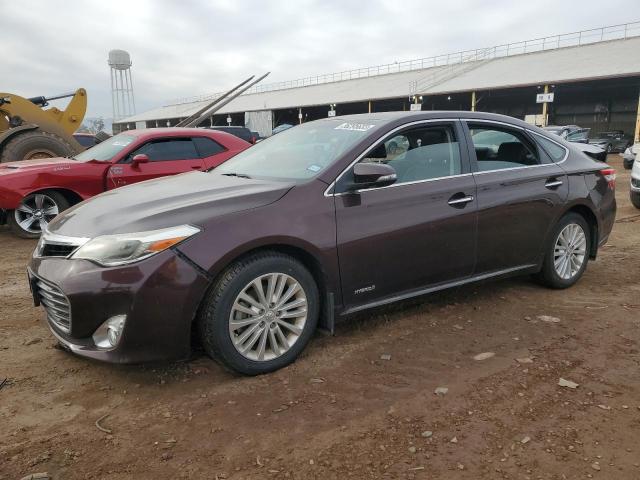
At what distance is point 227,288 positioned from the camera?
2.82 meters

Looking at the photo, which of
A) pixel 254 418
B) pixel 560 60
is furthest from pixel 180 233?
pixel 560 60

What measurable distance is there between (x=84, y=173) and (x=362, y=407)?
5.65 m

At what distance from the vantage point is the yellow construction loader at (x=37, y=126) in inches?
330

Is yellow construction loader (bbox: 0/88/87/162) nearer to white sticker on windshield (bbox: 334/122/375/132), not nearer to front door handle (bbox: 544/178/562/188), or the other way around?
white sticker on windshield (bbox: 334/122/375/132)

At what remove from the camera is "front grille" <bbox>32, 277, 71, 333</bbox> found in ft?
9.26

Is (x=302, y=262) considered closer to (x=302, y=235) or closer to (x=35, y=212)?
(x=302, y=235)

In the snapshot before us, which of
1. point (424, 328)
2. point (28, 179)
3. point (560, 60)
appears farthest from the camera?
point (560, 60)

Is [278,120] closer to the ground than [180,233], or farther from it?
farther from it

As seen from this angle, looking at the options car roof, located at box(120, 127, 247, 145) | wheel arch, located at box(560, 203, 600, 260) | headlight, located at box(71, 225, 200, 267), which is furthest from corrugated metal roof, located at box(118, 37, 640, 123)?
headlight, located at box(71, 225, 200, 267)

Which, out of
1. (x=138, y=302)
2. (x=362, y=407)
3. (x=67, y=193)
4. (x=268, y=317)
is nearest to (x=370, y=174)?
(x=268, y=317)

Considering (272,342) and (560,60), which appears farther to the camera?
(560,60)

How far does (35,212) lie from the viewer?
6.91 metres

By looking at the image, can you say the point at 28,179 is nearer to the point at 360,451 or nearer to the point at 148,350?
the point at 148,350

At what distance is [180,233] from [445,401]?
1.73 meters
